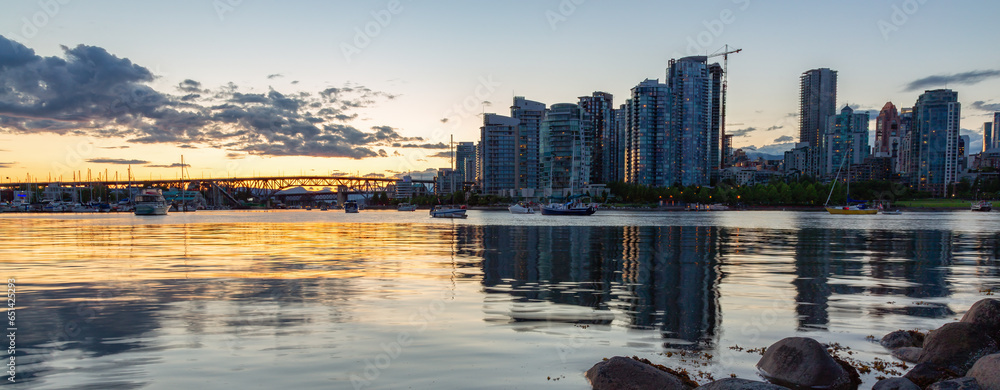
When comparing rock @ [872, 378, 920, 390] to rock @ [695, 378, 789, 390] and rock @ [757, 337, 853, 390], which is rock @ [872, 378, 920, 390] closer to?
rock @ [757, 337, 853, 390]

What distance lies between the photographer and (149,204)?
437ft

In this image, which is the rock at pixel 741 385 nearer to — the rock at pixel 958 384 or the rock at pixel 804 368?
the rock at pixel 804 368

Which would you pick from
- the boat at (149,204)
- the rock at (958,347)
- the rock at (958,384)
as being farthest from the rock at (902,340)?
the boat at (149,204)

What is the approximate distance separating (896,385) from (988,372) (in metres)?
1.43

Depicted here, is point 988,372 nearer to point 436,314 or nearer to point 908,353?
point 908,353

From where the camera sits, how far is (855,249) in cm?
3666

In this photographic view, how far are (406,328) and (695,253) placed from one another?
78.3 ft

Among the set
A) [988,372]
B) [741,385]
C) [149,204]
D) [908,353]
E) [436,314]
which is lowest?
[149,204]

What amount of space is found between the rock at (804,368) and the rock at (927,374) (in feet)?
3.26

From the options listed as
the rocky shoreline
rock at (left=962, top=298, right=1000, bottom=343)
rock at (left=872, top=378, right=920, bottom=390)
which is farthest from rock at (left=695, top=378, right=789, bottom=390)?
rock at (left=962, top=298, right=1000, bottom=343)

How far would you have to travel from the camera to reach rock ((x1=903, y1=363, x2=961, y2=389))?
9.16 metres

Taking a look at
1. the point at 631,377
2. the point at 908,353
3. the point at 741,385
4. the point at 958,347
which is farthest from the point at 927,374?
the point at 631,377

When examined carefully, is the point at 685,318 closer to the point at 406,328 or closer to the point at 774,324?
the point at 774,324

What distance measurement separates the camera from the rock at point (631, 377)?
860 cm
